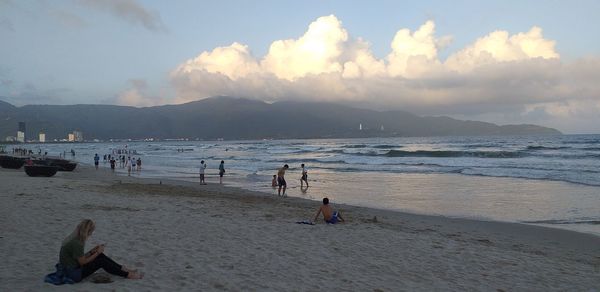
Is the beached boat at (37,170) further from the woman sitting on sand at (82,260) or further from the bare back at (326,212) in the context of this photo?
the woman sitting on sand at (82,260)

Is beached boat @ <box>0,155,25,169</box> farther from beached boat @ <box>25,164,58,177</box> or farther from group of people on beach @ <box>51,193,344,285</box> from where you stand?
group of people on beach @ <box>51,193,344,285</box>

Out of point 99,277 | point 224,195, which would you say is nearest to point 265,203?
point 224,195

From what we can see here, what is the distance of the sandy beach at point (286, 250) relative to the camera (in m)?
6.60

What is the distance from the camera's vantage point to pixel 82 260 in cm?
611

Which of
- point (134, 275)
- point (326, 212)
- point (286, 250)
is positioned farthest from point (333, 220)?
point (134, 275)

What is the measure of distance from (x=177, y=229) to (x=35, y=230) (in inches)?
108

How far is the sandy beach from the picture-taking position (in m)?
6.60

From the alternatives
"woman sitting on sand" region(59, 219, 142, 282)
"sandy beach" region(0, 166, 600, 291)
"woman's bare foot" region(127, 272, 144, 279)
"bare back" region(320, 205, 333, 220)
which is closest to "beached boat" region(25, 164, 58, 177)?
"sandy beach" region(0, 166, 600, 291)

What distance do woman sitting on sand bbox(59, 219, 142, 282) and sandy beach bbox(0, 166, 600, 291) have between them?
136 mm

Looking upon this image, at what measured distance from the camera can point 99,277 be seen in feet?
20.7

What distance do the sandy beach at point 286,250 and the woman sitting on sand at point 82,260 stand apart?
136mm

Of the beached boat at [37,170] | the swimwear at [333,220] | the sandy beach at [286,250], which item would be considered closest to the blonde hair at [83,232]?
the sandy beach at [286,250]

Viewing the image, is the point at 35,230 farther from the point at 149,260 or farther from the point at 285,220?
the point at 285,220

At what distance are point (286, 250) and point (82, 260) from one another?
11.8 ft
